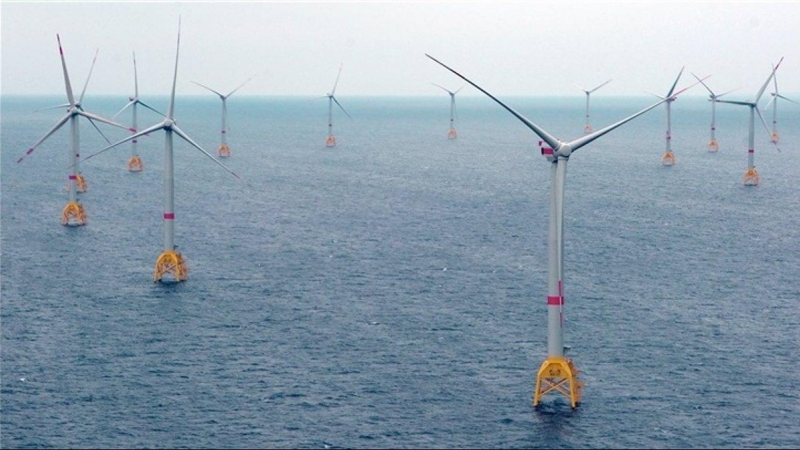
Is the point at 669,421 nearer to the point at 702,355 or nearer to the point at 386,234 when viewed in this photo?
the point at 702,355

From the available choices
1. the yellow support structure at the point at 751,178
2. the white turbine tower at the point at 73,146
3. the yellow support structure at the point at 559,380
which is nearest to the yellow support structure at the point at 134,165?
the white turbine tower at the point at 73,146

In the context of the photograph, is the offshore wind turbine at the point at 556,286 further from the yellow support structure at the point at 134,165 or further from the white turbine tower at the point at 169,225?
the yellow support structure at the point at 134,165

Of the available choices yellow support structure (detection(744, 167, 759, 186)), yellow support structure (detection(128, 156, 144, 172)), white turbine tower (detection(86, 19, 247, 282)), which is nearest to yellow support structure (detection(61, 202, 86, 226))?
white turbine tower (detection(86, 19, 247, 282))

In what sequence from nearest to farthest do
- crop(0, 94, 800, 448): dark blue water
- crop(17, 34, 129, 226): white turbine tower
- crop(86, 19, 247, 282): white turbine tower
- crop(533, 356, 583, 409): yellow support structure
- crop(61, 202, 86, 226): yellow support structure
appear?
crop(0, 94, 800, 448): dark blue water
crop(533, 356, 583, 409): yellow support structure
crop(86, 19, 247, 282): white turbine tower
crop(17, 34, 129, 226): white turbine tower
crop(61, 202, 86, 226): yellow support structure

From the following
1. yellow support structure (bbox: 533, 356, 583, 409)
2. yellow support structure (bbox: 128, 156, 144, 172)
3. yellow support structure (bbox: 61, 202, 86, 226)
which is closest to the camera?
yellow support structure (bbox: 533, 356, 583, 409)

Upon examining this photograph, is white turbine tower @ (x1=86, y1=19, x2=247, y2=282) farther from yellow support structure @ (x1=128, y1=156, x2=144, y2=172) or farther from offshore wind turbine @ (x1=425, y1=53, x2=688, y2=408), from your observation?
yellow support structure @ (x1=128, y1=156, x2=144, y2=172)

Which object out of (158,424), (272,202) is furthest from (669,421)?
(272,202)
